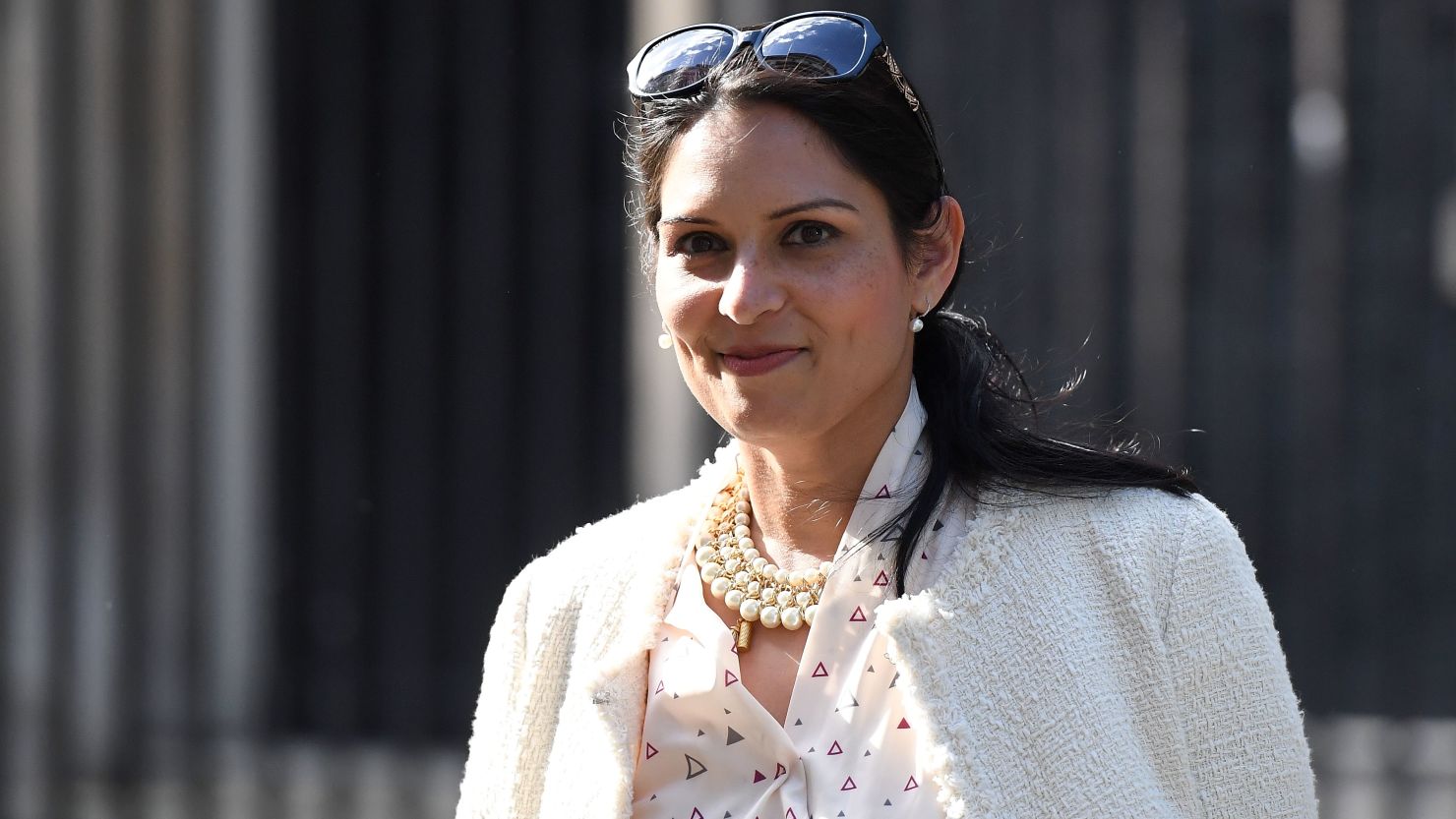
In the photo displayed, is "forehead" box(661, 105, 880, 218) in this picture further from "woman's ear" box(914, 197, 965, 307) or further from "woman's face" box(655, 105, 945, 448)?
"woman's ear" box(914, 197, 965, 307)

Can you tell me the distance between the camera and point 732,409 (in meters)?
1.97

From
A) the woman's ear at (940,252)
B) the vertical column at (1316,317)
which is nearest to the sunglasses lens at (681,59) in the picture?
the woman's ear at (940,252)

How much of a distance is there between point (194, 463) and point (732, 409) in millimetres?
3532

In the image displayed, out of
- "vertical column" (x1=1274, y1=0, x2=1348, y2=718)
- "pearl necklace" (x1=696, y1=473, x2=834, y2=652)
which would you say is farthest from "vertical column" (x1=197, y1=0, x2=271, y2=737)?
"pearl necklace" (x1=696, y1=473, x2=834, y2=652)

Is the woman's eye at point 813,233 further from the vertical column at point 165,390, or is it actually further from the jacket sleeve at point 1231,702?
the vertical column at point 165,390

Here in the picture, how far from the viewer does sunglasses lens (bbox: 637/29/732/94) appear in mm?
2051

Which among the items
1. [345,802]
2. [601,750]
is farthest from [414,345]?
[601,750]

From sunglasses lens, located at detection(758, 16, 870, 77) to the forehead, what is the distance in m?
0.06

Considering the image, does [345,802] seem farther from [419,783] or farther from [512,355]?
[512,355]

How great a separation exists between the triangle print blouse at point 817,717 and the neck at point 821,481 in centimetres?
3

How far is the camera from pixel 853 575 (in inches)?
78.4

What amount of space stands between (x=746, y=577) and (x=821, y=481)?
14 cm

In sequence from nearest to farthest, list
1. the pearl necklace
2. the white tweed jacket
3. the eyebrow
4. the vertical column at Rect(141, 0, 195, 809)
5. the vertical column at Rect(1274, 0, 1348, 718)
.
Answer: the white tweed jacket
the eyebrow
the pearl necklace
the vertical column at Rect(1274, 0, 1348, 718)
the vertical column at Rect(141, 0, 195, 809)

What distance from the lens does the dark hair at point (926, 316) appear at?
6.44ft
